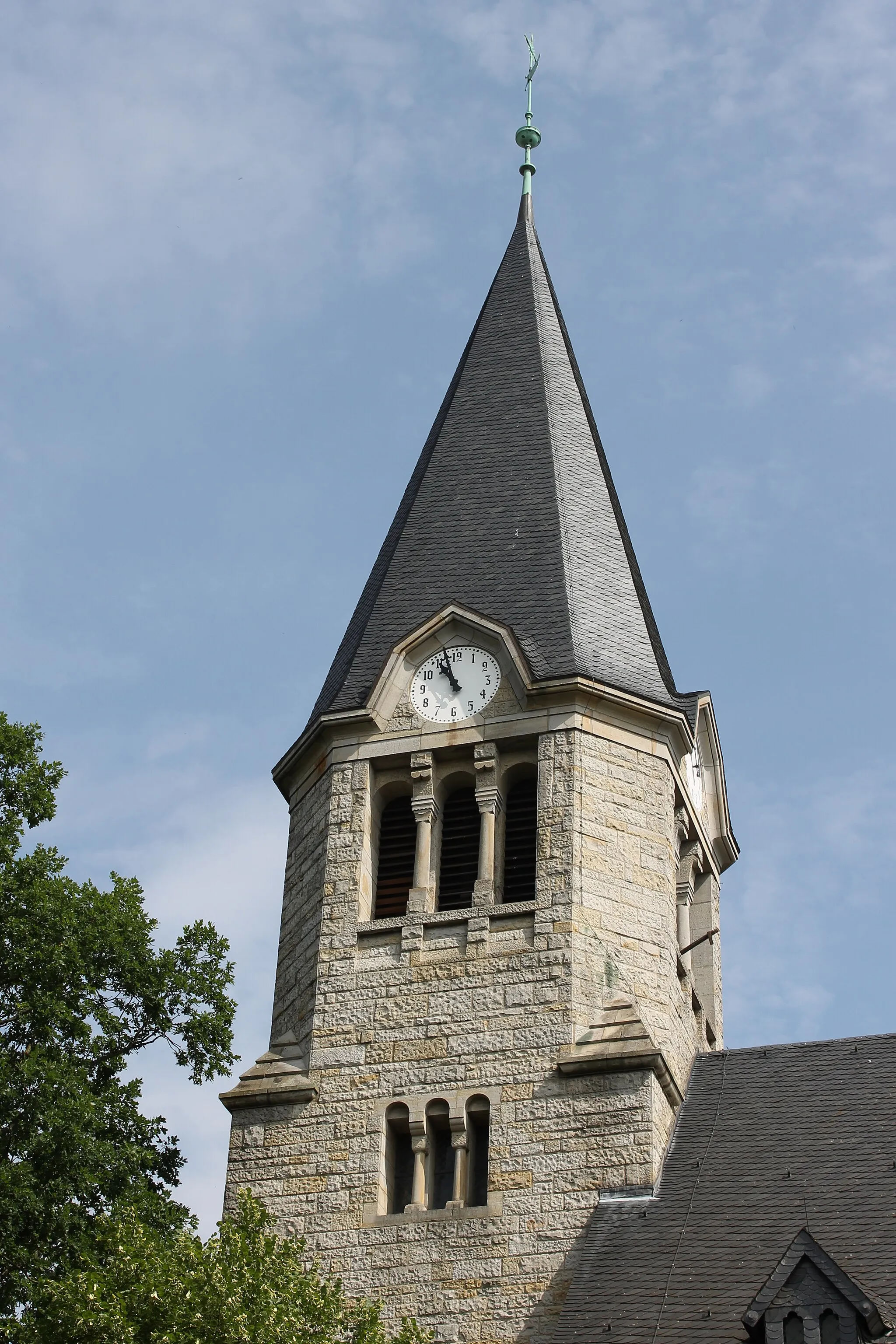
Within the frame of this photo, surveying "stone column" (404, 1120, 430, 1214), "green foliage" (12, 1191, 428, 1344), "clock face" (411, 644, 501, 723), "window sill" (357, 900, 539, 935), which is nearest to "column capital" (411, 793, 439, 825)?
"clock face" (411, 644, 501, 723)

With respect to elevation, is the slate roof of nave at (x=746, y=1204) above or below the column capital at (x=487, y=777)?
below

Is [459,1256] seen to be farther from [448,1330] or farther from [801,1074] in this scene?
[801,1074]

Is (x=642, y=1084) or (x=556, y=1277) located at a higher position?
(x=642, y=1084)

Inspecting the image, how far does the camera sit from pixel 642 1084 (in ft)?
76.5

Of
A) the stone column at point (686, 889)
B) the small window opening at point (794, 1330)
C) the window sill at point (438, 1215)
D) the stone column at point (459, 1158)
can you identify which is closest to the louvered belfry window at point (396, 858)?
the stone column at point (459, 1158)

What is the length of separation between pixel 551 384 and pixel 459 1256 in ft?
41.0

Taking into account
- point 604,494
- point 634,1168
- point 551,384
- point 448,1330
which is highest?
point 551,384

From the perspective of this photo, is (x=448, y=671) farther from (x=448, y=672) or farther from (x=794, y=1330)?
(x=794, y=1330)

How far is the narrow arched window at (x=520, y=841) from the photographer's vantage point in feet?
83.3

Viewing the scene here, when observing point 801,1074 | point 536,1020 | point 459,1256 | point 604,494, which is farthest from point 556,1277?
point 604,494

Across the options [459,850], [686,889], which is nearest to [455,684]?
[459,850]

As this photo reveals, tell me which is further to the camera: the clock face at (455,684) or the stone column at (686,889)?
the stone column at (686,889)

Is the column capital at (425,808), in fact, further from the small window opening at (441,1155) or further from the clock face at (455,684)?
the small window opening at (441,1155)

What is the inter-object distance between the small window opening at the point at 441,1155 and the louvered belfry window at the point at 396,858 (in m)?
2.48
